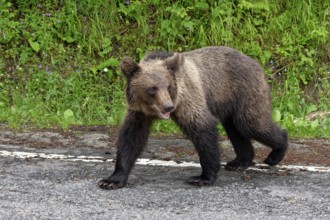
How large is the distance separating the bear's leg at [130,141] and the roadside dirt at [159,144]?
824mm

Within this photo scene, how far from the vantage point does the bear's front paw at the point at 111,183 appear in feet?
19.2

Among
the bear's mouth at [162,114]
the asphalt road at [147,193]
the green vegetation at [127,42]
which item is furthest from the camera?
the green vegetation at [127,42]

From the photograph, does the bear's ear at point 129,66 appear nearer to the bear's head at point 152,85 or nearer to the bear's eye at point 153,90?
the bear's head at point 152,85

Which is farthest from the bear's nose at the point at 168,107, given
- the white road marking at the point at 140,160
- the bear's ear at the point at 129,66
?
the white road marking at the point at 140,160

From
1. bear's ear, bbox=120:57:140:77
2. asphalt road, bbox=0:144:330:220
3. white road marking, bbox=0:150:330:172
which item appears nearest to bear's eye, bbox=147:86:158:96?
bear's ear, bbox=120:57:140:77

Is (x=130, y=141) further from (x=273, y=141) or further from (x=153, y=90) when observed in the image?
(x=273, y=141)

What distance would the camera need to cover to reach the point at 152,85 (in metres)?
5.95

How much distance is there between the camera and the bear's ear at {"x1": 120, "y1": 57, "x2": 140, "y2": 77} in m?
6.04

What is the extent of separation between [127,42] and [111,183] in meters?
5.28

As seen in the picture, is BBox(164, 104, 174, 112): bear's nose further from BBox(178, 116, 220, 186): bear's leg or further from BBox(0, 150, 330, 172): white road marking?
BBox(0, 150, 330, 172): white road marking

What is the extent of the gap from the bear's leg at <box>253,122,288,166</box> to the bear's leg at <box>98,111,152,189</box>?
1.17 metres

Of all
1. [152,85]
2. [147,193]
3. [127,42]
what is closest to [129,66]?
[152,85]

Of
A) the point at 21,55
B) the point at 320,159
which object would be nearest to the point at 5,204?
the point at 320,159

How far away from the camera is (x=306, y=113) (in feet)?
32.0
